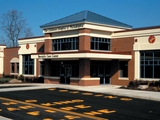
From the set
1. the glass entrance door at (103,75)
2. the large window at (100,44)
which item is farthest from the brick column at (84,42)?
the glass entrance door at (103,75)

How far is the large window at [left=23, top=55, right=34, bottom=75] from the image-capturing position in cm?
3678

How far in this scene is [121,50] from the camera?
2902 centimetres

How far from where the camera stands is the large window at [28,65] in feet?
121

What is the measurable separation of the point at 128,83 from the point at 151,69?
2.94 m

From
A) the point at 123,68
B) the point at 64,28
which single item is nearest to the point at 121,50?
the point at 123,68

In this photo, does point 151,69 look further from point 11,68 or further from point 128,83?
point 11,68

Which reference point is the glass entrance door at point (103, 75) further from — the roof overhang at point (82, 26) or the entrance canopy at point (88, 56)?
the roof overhang at point (82, 26)

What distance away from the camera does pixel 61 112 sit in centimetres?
1288

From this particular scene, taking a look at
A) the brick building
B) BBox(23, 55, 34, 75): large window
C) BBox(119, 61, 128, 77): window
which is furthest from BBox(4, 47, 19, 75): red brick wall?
BBox(119, 61, 128, 77): window

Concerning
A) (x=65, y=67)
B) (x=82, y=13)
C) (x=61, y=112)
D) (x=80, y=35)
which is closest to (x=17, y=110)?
(x=61, y=112)

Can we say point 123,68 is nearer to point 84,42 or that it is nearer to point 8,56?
point 84,42

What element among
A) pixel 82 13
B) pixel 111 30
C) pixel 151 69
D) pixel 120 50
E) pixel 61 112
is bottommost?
pixel 61 112

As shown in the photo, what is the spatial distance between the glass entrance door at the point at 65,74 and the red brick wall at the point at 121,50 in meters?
4.62

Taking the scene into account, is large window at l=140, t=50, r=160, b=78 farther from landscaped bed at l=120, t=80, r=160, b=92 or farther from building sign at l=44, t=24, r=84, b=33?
building sign at l=44, t=24, r=84, b=33
